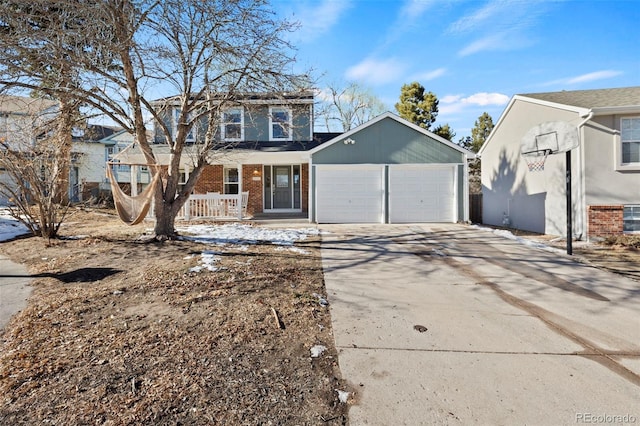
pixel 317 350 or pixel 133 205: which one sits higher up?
pixel 133 205

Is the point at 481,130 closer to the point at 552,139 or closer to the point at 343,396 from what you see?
the point at 552,139

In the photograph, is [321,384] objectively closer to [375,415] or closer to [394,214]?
[375,415]

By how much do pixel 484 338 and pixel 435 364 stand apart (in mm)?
799

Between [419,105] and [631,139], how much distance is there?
1437 cm

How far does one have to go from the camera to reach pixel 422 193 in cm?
1189

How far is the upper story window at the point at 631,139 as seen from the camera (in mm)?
8773

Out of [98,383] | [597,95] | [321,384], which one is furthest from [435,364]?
[597,95]

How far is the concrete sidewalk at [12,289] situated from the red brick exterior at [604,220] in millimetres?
12044

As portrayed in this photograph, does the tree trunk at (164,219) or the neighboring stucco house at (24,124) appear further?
the tree trunk at (164,219)

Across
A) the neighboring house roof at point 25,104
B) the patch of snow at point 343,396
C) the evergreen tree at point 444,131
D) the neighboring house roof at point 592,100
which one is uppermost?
the evergreen tree at point 444,131

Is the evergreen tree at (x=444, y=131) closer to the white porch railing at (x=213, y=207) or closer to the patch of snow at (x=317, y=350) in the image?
the white porch railing at (x=213, y=207)

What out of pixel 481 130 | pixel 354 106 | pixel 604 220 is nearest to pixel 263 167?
pixel 604 220

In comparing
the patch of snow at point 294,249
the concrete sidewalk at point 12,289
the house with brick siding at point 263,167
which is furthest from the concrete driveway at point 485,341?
the house with brick siding at point 263,167

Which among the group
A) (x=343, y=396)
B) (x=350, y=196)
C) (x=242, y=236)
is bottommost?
(x=343, y=396)
